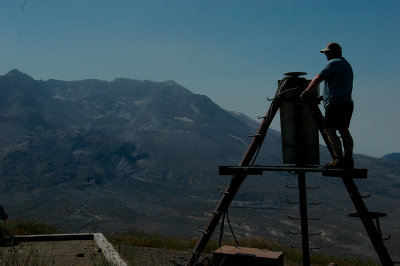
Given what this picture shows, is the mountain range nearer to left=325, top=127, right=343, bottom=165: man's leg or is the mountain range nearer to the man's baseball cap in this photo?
left=325, top=127, right=343, bottom=165: man's leg

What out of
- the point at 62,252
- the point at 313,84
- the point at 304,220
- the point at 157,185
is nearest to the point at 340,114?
the point at 313,84

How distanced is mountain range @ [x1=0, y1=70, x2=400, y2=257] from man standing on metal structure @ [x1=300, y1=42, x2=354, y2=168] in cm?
5577

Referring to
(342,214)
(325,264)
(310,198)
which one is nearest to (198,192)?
(310,198)

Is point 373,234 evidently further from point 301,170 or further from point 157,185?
point 157,185

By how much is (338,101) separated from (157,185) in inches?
4676

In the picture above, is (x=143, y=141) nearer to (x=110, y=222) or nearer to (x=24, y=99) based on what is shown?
(x=24, y=99)

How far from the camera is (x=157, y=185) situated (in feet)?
400

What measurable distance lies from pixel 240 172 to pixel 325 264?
6266 mm

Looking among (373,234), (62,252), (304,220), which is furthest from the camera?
(62,252)

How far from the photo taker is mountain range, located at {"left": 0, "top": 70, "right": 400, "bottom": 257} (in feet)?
246

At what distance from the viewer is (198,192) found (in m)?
118

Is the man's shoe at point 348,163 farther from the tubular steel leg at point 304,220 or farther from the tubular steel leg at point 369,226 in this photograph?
the tubular steel leg at point 304,220

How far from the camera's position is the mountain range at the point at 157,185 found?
2950 inches

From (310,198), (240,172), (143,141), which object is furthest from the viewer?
(143,141)
